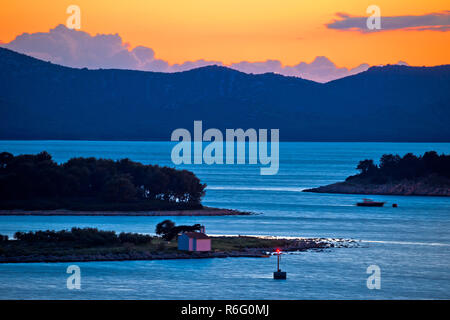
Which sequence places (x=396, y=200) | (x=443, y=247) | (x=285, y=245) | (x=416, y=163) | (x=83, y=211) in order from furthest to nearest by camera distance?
(x=416, y=163) → (x=396, y=200) → (x=83, y=211) → (x=443, y=247) → (x=285, y=245)

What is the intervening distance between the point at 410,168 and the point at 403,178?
2207mm

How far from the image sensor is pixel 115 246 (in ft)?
213

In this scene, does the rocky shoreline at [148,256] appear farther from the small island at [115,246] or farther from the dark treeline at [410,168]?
the dark treeline at [410,168]

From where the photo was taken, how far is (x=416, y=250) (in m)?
74.0

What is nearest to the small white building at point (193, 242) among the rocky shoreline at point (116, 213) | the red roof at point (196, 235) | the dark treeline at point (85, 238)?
the red roof at point (196, 235)

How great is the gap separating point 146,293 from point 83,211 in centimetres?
5235

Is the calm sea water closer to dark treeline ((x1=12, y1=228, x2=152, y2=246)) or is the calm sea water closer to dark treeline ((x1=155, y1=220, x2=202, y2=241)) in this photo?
dark treeline ((x1=12, y1=228, x2=152, y2=246))

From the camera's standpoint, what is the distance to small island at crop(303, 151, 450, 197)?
143 m

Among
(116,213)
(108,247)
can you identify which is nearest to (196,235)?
(108,247)

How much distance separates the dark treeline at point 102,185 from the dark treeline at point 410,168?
46285 mm

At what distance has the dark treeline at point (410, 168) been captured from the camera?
476 ft

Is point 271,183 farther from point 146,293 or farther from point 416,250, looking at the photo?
point 146,293

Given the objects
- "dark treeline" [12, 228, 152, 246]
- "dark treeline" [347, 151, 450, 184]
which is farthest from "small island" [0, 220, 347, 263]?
"dark treeline" [347, 151, 450, 184]
